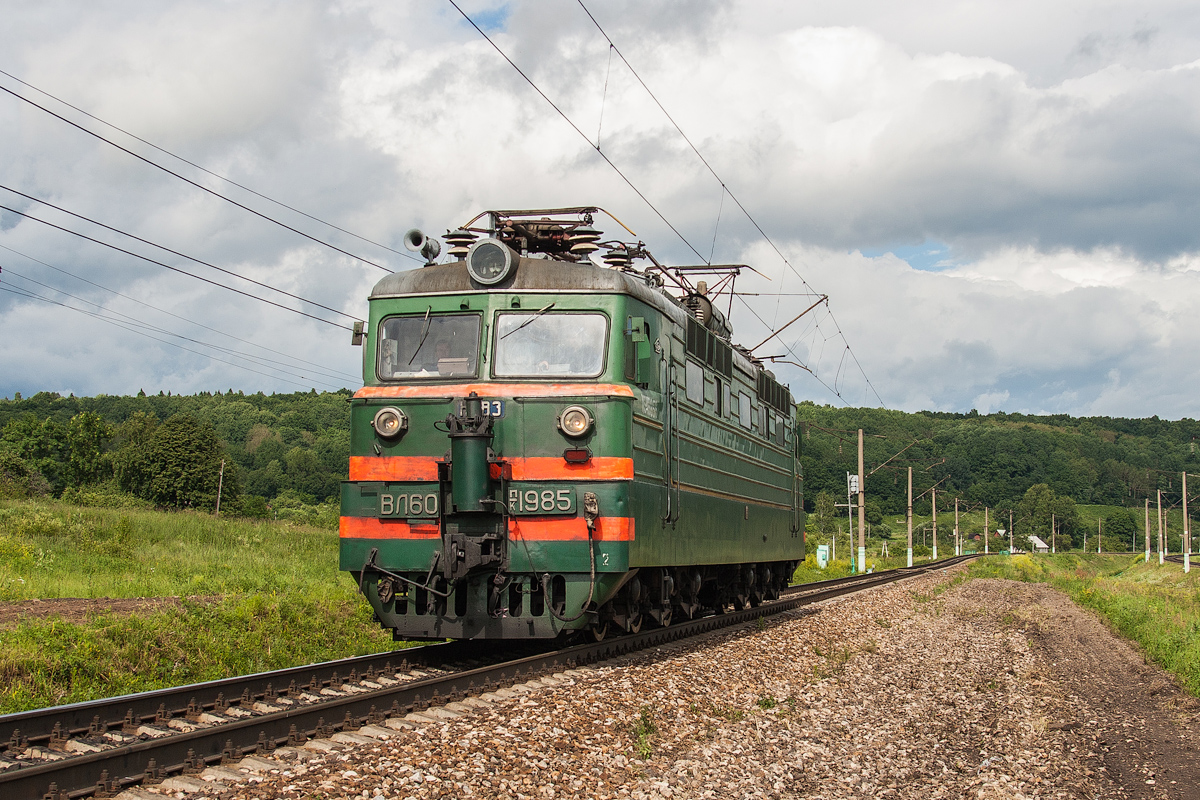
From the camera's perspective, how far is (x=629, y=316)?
435 inches

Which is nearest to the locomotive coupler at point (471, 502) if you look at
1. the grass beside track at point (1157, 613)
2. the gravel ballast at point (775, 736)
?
the gravel ballast at point (775, 736)

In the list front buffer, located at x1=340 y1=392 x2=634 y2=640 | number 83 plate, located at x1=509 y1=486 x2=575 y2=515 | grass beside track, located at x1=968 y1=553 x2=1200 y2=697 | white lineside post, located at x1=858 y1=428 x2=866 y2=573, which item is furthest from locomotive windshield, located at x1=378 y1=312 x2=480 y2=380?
white lineside post, located at x1=858 y1=428 x2=866 y2=573

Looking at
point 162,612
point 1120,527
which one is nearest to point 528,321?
point 162,612

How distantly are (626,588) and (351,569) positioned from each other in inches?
126

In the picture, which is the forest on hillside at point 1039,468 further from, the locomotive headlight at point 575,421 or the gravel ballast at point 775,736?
the locomotive headlight at point 575,421

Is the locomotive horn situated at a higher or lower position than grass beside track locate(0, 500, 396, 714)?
higher

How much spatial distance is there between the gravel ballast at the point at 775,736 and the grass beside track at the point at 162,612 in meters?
3.62

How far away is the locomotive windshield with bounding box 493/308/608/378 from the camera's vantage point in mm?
10789

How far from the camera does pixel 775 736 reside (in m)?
8.77

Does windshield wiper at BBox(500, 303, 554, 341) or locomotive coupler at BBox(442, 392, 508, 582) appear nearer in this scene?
locomotive coupler at BBox(442, 392, 508, 582)

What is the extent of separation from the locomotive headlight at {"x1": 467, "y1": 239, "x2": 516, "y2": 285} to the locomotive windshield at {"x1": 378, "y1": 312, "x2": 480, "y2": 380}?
45cm

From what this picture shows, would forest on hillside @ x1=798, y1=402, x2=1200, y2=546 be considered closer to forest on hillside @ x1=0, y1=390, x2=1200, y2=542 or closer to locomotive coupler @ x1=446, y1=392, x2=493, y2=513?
forest on hillside @ x1=0, y1=390, x2=1200, y2=542

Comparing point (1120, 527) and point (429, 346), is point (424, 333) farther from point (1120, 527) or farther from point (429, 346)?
point (1120, 527)

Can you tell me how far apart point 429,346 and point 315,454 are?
70530mm
